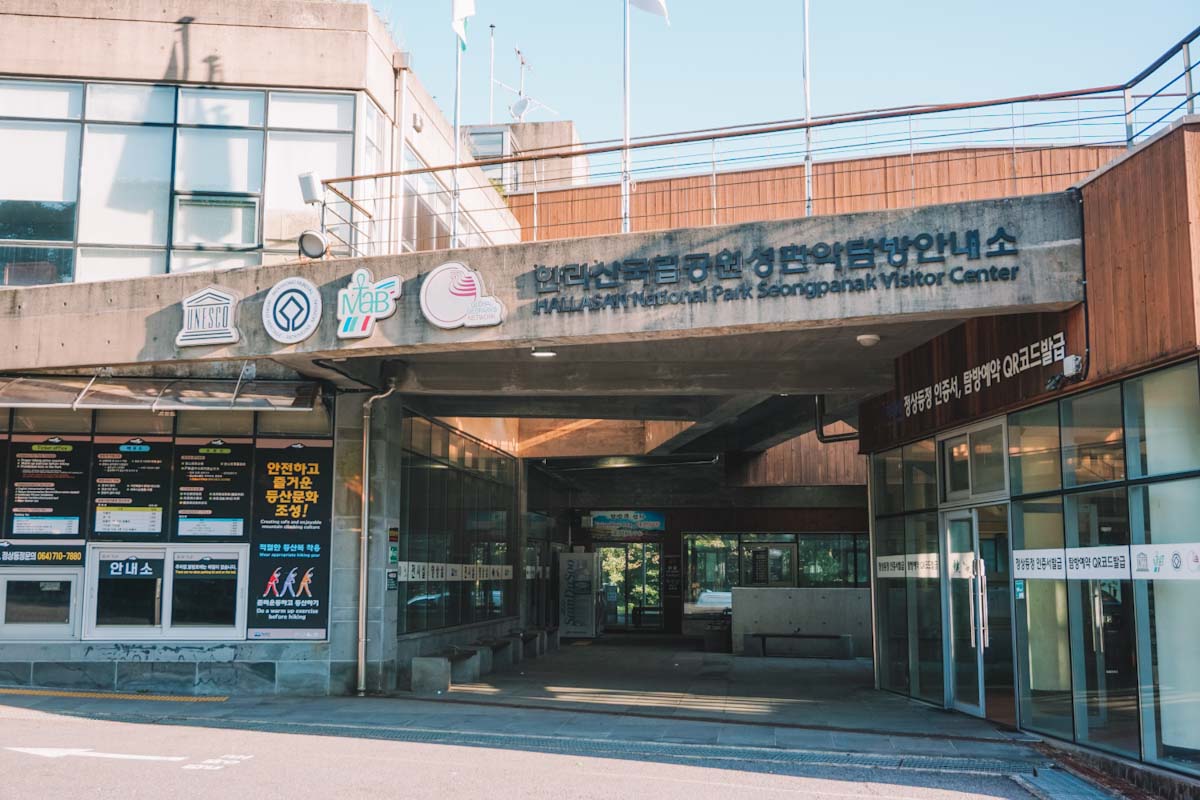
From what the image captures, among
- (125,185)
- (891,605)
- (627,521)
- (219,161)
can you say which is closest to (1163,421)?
(891,605)

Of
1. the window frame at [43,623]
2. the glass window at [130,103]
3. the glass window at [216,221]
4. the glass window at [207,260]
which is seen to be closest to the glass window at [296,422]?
the glass window at [207,260]

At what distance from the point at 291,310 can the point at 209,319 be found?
43.0 inches

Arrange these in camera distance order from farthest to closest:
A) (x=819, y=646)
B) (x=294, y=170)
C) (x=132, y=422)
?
(x=819, y=646)
(x=294, y=170)
(x=132, y=422)

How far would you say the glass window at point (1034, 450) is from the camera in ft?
35.8

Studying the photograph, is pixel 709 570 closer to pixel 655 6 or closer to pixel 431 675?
pixel 431 675

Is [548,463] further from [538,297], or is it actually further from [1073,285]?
[1073,285]

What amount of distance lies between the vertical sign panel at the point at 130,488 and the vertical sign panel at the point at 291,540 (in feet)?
4.00

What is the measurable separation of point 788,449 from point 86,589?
16.9 metres

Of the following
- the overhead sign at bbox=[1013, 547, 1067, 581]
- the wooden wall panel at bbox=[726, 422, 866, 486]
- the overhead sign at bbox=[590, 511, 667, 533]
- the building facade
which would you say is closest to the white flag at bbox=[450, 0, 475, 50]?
the building facade

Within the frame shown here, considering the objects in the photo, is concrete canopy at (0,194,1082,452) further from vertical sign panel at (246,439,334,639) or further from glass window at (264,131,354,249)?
glass window at (264,131,354,249)

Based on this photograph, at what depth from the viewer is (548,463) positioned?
1016 inches

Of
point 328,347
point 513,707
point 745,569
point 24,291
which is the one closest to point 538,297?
point 328,347

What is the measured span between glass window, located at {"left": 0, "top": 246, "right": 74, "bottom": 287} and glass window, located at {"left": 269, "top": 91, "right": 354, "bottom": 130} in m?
3.32

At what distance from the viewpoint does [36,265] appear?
14.8m
